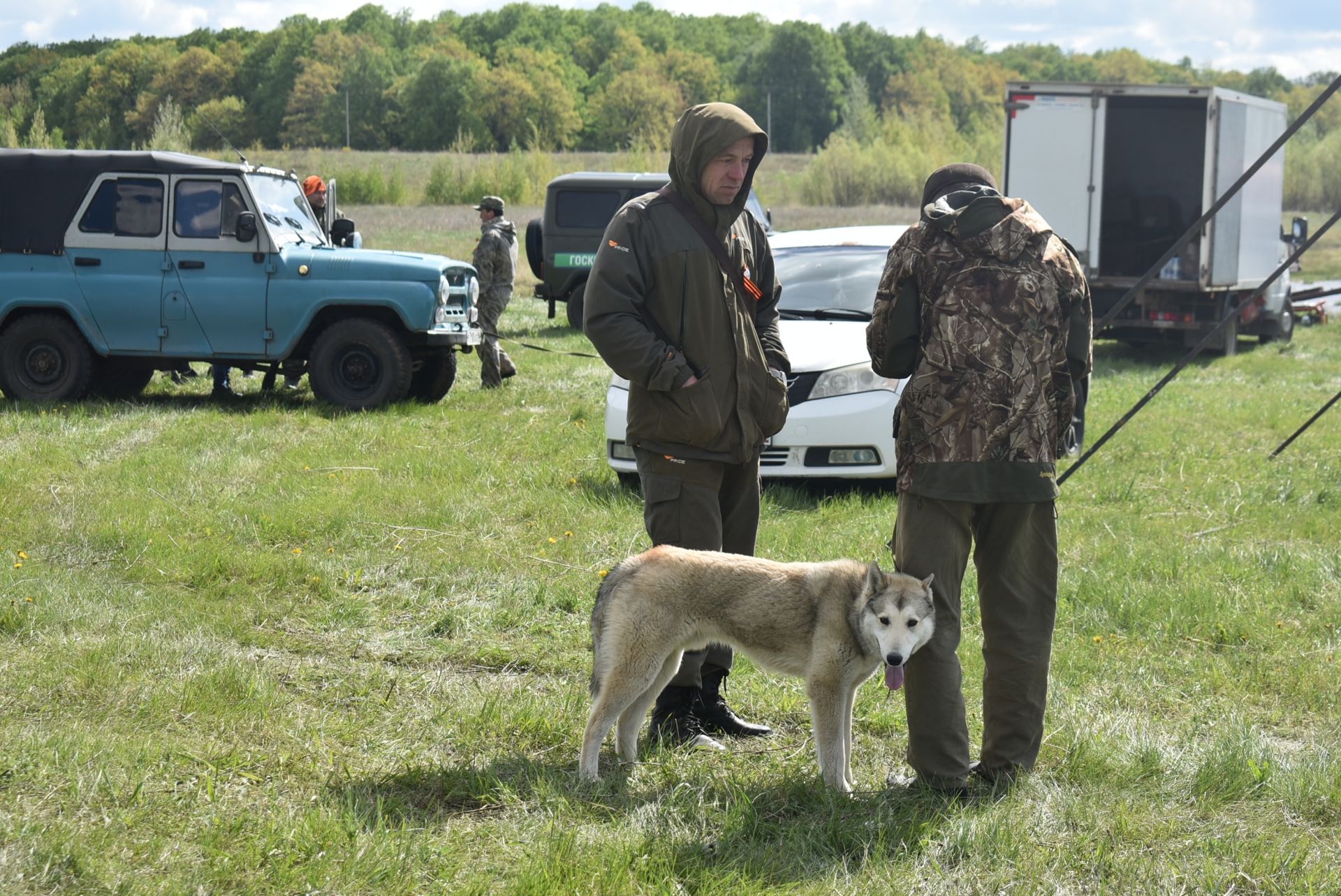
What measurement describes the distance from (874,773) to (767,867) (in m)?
0.87

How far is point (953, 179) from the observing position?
3.81 m

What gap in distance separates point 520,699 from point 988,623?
1.71 metres

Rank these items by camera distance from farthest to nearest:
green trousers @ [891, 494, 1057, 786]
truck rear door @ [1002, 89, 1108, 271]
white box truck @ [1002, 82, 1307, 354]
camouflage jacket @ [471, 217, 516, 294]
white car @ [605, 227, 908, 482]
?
truck rear door @ [1002, 89, 1108, 271]
white box truck @ [1002, 82, 1307, 354]
camouflage jacket @ [471, 217, 516, 294]
white car @ [605, 227, 908, 482]
green trousers @ [891, 494, 1057, 786]

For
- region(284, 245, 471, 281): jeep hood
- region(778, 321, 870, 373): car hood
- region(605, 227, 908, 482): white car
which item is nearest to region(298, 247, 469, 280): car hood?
region(284, 245, 471, 281): jeep hood

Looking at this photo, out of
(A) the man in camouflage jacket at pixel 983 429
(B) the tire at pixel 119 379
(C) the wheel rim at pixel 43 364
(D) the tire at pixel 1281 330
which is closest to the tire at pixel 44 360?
(C) the wheel rim at pixel 43 364

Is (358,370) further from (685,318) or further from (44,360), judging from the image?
(685,318)

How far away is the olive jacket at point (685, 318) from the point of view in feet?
12.9

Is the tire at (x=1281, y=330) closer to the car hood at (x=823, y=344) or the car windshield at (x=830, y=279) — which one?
the car windshield at (x=830, y=279)

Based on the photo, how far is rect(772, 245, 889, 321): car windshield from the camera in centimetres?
861

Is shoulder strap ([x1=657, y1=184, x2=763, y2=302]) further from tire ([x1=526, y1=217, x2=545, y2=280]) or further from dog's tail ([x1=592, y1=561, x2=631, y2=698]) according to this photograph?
tire ([x1=526, y1=217, x2=545, y2=280])

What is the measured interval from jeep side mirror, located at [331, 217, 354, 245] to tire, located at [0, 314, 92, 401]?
252 cm

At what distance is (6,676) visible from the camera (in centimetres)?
466

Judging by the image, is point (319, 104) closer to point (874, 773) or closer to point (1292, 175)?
point (1292, 175)

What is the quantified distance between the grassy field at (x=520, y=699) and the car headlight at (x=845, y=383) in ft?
2.14
